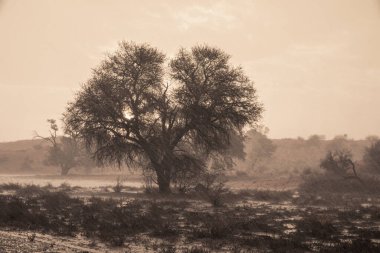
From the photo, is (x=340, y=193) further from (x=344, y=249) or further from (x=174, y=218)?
(x=344, y=249)

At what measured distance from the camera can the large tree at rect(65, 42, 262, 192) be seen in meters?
28.2

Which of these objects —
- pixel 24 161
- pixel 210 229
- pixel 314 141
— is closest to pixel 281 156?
pixel 314 141

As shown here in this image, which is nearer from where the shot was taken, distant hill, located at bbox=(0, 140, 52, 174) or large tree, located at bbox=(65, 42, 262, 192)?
large tree, located at bbox=(65, 42, 262, 192)

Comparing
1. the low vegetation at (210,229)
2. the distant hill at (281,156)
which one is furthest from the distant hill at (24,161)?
the low vegetation at (210,229)

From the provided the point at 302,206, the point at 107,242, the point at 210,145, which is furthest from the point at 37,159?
the point at 107,242

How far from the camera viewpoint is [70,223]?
1402 centimetres

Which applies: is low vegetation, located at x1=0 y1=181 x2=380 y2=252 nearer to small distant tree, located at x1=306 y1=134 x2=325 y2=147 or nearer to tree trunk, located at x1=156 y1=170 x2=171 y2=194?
tree trunk, located at x1=156 y1=170 x2=171 y2=194

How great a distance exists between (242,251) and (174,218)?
21.4ft

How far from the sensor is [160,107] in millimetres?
28641

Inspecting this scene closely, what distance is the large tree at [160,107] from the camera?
28.2 m

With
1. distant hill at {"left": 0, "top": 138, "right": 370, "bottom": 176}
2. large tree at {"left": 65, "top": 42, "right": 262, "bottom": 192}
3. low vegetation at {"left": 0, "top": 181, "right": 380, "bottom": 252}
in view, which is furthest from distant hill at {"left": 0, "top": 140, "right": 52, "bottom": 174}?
low vegetation at {"left": 0, "top": 181, "right": 380, "bottom": 252}

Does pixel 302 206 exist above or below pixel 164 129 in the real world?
below

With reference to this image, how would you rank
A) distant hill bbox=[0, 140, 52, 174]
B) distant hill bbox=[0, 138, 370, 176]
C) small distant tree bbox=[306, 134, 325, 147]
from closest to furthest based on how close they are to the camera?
distant hill bbox=[0, 138, 370, 176] → distant hill bbox=[0, 140, 52, 174] → small distant tree bbox=[306, 134, 325, 147]

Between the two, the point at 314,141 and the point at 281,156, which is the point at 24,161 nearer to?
the point at 281,156
